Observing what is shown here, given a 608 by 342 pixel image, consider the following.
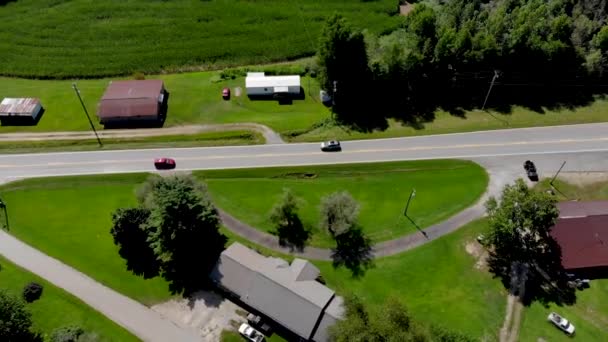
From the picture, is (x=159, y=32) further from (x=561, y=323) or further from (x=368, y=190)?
(x=561, y=323)

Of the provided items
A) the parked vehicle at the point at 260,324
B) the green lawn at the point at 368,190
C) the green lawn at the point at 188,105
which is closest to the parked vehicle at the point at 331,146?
the green lawn at the point at 368,190

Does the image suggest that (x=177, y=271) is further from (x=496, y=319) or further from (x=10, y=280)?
(x=496, y=319)

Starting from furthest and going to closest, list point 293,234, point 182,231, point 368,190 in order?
1. point 368,190
2. point 293,234
3. point 182,231

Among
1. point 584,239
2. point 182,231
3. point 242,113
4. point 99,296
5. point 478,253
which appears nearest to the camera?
point 182,231

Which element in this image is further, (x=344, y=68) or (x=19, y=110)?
(x=19, y=110)

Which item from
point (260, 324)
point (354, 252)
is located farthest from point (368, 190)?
point (260, 324)

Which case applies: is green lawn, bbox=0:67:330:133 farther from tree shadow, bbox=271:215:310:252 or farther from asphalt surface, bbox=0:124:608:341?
tree shadow, bbox=271:215:310:252

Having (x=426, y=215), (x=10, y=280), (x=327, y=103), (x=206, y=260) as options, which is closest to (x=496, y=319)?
(x=426, y=215)

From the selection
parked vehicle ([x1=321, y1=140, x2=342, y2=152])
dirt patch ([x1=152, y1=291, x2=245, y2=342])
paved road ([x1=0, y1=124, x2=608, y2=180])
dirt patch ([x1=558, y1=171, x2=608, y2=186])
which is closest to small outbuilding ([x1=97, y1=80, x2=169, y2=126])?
paved road ([x1=0, y1=124, x2=608, y2=180])
